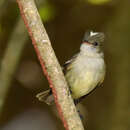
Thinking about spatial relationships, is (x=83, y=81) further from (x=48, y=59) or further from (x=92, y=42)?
(x=48, y=59)

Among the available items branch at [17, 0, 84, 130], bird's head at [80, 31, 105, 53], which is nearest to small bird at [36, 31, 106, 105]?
bird's head at [80, 31, 105, 53]

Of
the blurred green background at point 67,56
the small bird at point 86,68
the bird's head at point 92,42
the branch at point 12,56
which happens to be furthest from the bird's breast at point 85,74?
the blurred green background at point 67,56

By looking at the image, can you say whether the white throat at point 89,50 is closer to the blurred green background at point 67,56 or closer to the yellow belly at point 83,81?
the yellow belly at point 83,81

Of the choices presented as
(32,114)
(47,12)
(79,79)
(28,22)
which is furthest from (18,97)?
(28,22)

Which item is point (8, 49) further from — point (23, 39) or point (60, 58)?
point (60, 58)

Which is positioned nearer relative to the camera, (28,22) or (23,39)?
(28,22)

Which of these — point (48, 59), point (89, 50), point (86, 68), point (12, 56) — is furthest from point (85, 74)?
point (48, 59)
